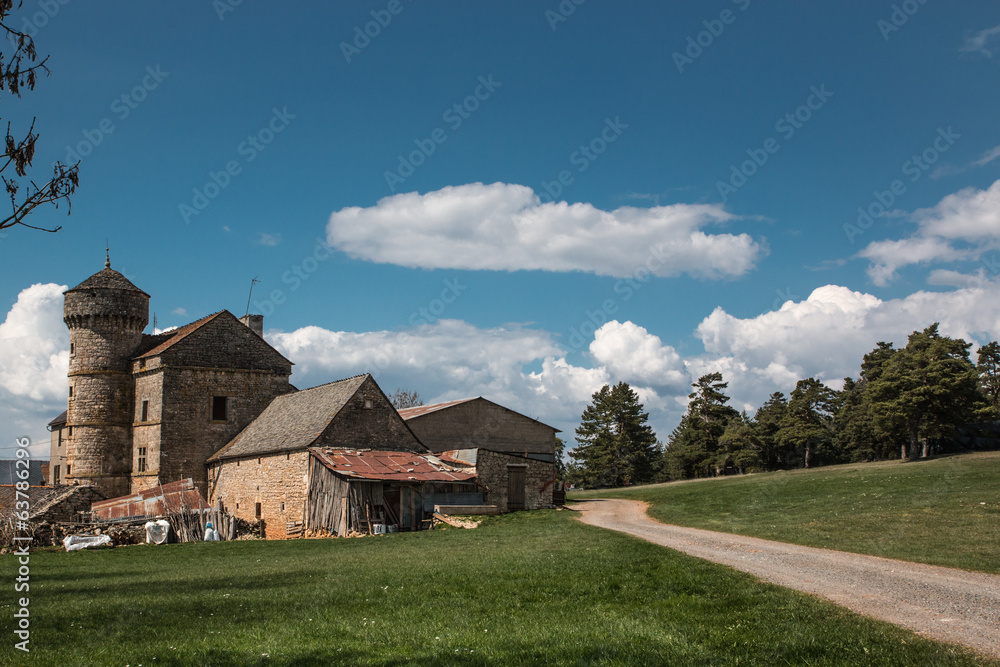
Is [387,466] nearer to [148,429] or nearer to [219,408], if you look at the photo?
[219,408]

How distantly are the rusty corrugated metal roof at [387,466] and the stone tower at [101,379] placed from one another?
17.9 metres

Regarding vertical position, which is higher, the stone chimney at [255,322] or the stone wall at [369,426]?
the stone chimney at [255,322]

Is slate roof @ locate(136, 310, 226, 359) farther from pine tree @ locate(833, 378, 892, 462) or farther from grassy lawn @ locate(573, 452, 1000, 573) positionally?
pine tree @ locate(833, 378, 892, 462)

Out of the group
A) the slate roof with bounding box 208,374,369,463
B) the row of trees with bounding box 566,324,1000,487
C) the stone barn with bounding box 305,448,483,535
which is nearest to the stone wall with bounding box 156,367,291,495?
the slate roof with bounding box 208,374,369,463

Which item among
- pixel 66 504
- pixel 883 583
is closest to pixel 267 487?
pixel 66 504

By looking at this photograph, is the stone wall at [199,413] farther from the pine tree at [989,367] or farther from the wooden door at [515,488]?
the pine tree at [989,367]

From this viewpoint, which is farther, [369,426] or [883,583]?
[369,426]

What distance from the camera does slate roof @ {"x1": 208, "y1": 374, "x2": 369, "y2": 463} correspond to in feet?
116

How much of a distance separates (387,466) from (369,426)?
12.1 ft

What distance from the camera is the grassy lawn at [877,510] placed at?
1739 centimetres

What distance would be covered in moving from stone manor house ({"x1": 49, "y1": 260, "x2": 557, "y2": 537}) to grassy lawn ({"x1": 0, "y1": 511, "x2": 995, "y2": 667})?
14541 mm

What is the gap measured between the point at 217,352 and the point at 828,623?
40.2 metres

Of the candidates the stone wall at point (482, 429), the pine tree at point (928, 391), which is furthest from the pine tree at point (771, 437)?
the stone wall at point (482, 429)

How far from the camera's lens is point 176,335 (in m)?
45.9
